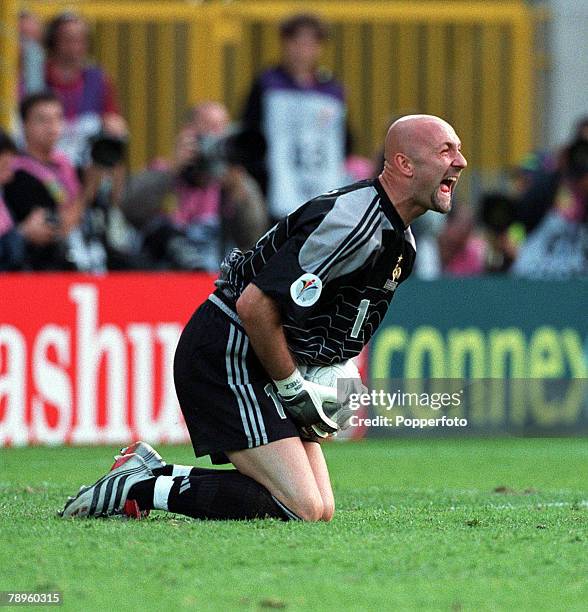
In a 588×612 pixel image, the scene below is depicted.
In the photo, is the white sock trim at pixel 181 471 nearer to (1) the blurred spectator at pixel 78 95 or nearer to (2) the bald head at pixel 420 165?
(2) the bald head at pixel 420 165

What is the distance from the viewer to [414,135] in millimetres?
6562

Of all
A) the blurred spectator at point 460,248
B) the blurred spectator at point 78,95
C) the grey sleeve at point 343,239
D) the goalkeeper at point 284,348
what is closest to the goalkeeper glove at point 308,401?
the goalkeeper at point 284,348

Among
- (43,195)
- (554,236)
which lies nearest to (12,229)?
(43,195)

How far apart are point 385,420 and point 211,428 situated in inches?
141

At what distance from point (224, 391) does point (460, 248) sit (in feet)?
26.5

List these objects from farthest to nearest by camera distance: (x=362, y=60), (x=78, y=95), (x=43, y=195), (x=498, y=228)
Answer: (x=362, y=60)
(x=498, y=228)
(x=78, y=95)
(x=43, y=195)

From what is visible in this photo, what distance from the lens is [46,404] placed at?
11.3m

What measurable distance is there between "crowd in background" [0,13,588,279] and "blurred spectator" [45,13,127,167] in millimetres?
12

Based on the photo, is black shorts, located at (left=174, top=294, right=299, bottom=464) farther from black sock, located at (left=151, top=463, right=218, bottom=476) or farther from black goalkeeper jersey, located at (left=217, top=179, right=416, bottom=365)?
black goalkeeper jersey, located at (left=217, top=179, right=416, bottom=365)

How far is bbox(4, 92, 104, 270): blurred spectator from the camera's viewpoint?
1175cm

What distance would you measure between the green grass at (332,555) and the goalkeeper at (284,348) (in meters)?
0.15

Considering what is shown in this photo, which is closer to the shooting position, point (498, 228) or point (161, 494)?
point (161, 494)

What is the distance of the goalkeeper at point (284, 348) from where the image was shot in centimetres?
641

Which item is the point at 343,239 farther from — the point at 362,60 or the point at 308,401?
the point at 362,60
